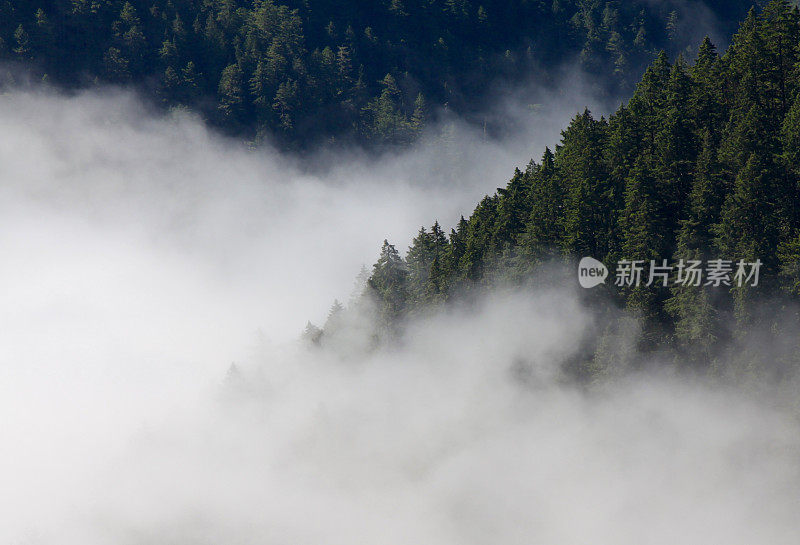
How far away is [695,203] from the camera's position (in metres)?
56.8

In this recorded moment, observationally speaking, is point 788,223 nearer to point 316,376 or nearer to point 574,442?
point 574,442

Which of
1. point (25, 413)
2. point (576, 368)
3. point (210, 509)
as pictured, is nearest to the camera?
point (576, 368)

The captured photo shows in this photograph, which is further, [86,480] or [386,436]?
A: [86,480]

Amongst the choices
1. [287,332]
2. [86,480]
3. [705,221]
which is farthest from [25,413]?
[705,221]

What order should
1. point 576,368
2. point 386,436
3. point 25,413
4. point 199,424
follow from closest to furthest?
point 576,368 < point 386,436 < point 199,424 < point 25,413

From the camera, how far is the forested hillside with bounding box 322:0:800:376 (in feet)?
176

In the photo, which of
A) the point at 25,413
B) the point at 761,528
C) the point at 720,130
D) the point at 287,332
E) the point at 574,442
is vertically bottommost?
the point at 761,528

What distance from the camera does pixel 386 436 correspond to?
3017 inches

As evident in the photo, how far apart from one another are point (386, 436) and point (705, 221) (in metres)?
30.4

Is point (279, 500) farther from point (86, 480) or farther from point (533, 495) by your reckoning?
point (86, 480)

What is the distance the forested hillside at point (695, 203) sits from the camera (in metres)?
53.8

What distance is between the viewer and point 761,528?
179 feet

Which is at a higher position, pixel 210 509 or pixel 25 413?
pixel 25 413

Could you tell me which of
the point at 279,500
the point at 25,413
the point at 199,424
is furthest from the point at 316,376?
the point at 25,413
